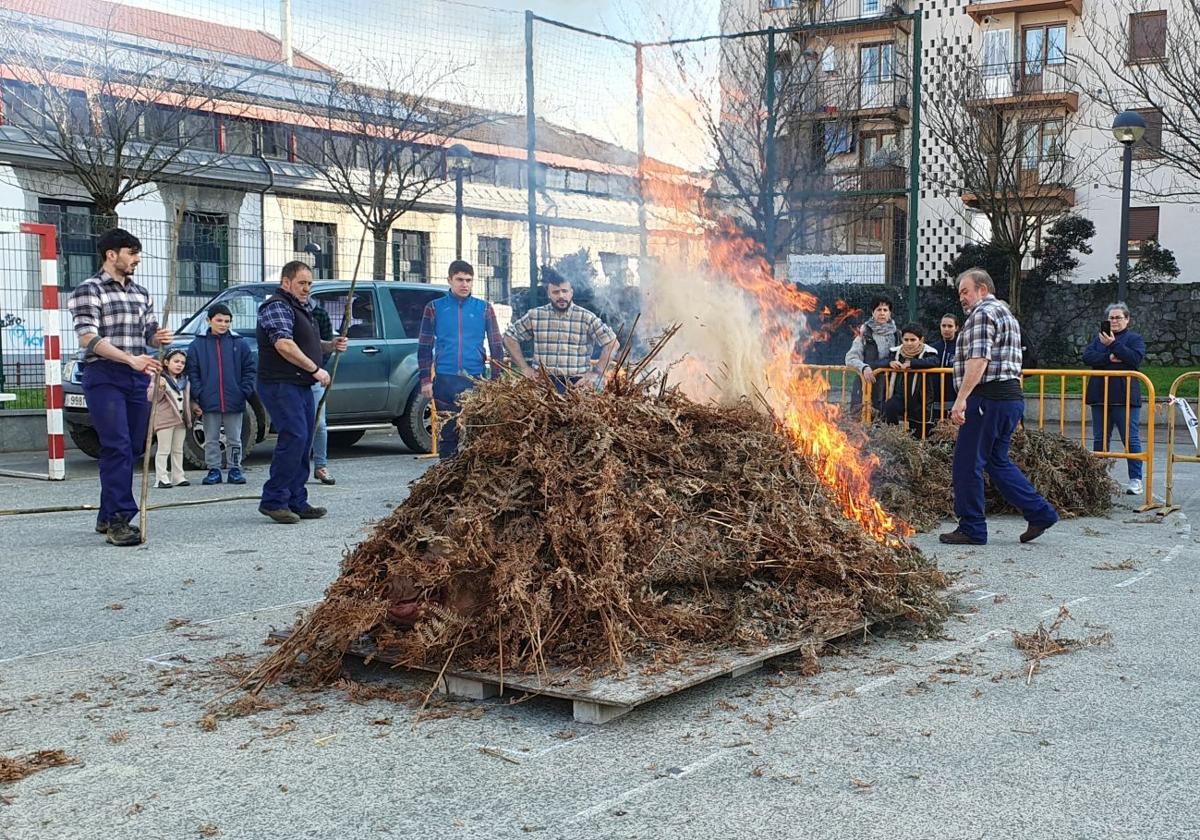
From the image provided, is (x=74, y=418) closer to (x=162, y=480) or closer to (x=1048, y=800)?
(x=162, y=480)

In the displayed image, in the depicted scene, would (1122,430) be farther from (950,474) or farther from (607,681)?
(607,681)

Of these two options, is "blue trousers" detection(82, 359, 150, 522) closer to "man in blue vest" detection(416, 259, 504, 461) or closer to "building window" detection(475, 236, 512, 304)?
"man in blue vest" detection(416, 259, 504, 461)

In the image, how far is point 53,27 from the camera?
19.8 m

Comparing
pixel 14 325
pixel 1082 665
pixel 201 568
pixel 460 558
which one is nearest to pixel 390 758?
pixel 460 558

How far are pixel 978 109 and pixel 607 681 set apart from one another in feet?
80.3

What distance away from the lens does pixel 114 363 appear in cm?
795

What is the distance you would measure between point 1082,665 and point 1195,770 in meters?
1.30

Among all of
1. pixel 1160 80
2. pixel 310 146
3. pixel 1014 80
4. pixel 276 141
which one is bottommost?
pixel 310 146

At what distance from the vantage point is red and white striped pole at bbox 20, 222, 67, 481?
37.6 ft

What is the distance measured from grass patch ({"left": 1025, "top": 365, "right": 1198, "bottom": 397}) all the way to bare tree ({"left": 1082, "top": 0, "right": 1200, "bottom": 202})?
12.4 ft

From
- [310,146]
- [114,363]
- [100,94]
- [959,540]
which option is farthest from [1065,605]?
[310,146]

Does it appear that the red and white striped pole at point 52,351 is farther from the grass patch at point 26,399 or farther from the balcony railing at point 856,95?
the balcony railing at point 856,95

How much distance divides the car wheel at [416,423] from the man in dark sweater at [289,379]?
4.94m

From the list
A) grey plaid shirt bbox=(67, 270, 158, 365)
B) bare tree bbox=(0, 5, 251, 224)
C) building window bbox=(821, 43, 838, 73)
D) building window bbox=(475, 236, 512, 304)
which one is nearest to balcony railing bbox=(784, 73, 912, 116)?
building window bbox=(821, 43, 838, 73)
